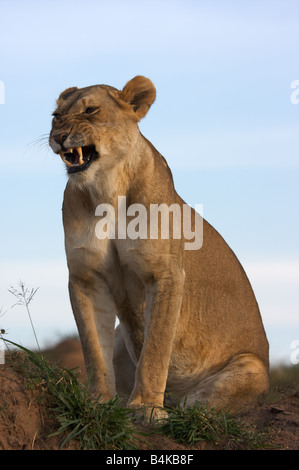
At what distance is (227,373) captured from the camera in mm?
8016

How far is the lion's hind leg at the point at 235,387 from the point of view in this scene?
7.86 meters

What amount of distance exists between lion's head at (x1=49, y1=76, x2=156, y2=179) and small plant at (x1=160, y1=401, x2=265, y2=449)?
7.78 feet

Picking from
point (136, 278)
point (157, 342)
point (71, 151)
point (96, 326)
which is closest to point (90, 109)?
point (71, 151)

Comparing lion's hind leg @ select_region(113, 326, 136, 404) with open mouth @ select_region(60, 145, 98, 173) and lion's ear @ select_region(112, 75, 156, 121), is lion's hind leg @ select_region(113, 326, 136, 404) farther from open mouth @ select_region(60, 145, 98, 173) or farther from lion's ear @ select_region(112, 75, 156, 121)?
lion's ear @ select_region(112, 75, 156, 121)

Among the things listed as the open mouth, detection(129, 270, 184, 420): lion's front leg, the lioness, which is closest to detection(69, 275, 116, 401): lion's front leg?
the lioness

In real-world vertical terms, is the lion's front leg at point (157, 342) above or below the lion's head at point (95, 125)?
below

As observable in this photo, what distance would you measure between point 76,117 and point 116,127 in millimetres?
390

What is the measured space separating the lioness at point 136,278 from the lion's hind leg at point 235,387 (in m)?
0.01

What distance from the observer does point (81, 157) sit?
6.98 metres

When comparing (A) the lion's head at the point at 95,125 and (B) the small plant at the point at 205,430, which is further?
(A) the lion's head at the point at 95,125

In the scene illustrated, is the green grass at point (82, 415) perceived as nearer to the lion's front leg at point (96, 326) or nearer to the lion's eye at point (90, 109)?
the lion's front leg at point (96, 326)

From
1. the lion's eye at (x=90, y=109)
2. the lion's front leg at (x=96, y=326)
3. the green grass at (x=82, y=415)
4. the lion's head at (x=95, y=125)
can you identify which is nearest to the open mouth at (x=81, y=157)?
the lion's head at (x=95, y=125)

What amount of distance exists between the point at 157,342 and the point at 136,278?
68cm
